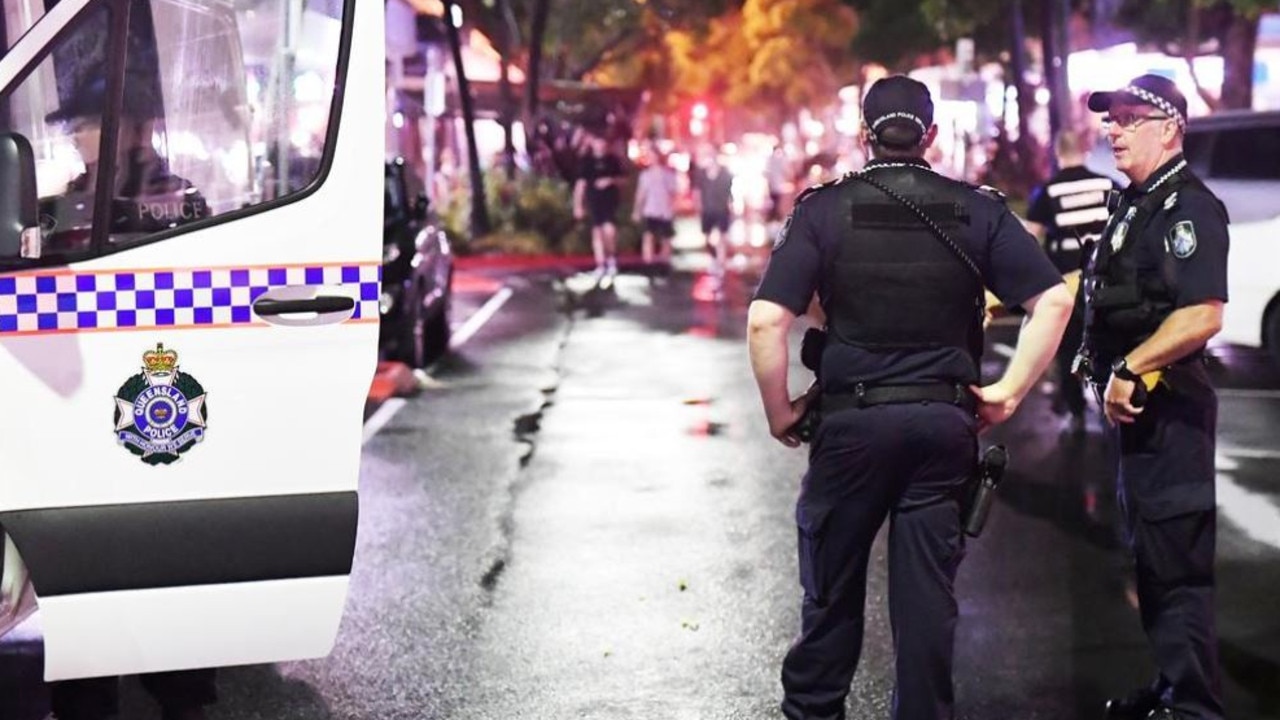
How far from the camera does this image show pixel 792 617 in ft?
20.4

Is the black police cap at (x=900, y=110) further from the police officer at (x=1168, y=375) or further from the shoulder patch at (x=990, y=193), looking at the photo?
the police officer at (x=1168, y=375)

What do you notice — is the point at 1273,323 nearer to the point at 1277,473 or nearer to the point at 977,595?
the point at 1277,473

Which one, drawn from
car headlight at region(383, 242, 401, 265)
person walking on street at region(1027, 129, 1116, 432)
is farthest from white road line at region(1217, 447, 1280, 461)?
car headlight at region(383, 242, 401, 265)

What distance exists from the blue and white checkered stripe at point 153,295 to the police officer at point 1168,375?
210 centimetres

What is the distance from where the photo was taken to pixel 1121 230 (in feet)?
15.6

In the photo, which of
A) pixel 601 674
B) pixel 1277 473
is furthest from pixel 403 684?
pixel 1277 473

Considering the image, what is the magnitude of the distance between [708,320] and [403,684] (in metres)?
11.7

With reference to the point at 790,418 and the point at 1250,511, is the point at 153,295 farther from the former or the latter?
the point at 1250,511

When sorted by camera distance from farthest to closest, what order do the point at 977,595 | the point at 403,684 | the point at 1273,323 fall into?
1. the point at 1273,323
2. the point at 977,595
3. the point at 403,684

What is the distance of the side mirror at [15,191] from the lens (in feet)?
12.5

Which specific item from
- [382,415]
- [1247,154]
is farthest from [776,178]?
[382,415]

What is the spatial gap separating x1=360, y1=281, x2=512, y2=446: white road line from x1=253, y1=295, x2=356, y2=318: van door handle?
1.80m

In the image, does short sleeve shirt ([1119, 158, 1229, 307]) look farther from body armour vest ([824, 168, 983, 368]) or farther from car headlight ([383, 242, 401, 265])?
car headlight ([383, 242, 401, 265])

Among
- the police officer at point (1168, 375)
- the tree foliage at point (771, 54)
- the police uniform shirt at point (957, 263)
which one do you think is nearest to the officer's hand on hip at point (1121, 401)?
the police officer at point (1168, 375)
